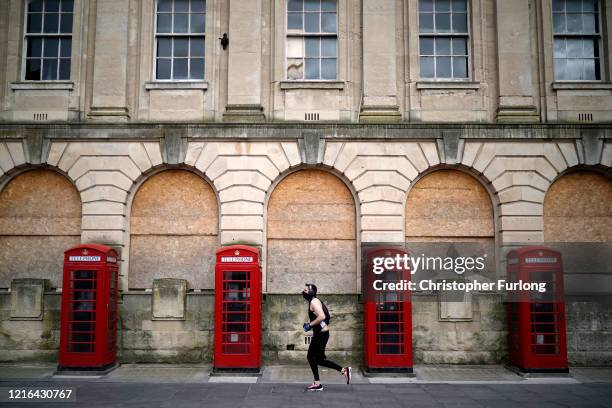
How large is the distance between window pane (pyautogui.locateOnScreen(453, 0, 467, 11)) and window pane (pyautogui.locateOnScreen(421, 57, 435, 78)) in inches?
59.5

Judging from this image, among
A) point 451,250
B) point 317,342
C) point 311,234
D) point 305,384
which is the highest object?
point 311,234

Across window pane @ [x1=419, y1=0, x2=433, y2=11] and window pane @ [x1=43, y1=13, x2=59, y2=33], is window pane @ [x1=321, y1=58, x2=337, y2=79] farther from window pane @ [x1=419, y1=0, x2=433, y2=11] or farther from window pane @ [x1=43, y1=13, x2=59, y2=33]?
window pane @ [x1=43, y1=13, x2=59, y2=33]

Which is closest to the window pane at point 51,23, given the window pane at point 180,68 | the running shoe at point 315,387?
the window pane at point 180,68

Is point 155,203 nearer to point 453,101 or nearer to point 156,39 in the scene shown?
point 156,39

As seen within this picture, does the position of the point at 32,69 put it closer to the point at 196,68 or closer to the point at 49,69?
the point at 49,69

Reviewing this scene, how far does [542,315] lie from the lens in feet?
40.4

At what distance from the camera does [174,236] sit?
1385 cm

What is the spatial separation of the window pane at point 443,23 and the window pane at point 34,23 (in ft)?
33.6

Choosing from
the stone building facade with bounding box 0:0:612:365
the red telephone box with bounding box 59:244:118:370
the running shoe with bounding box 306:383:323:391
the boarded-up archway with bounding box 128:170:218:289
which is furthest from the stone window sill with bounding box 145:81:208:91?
the running shoe with bounding box 306:383:323:391

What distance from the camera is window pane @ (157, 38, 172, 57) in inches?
571

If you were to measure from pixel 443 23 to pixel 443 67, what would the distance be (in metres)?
1.17

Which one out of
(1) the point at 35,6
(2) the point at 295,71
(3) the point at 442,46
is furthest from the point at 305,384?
(1) the point at 35,6

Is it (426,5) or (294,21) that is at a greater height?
(426,5)

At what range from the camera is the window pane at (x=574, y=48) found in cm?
1452
